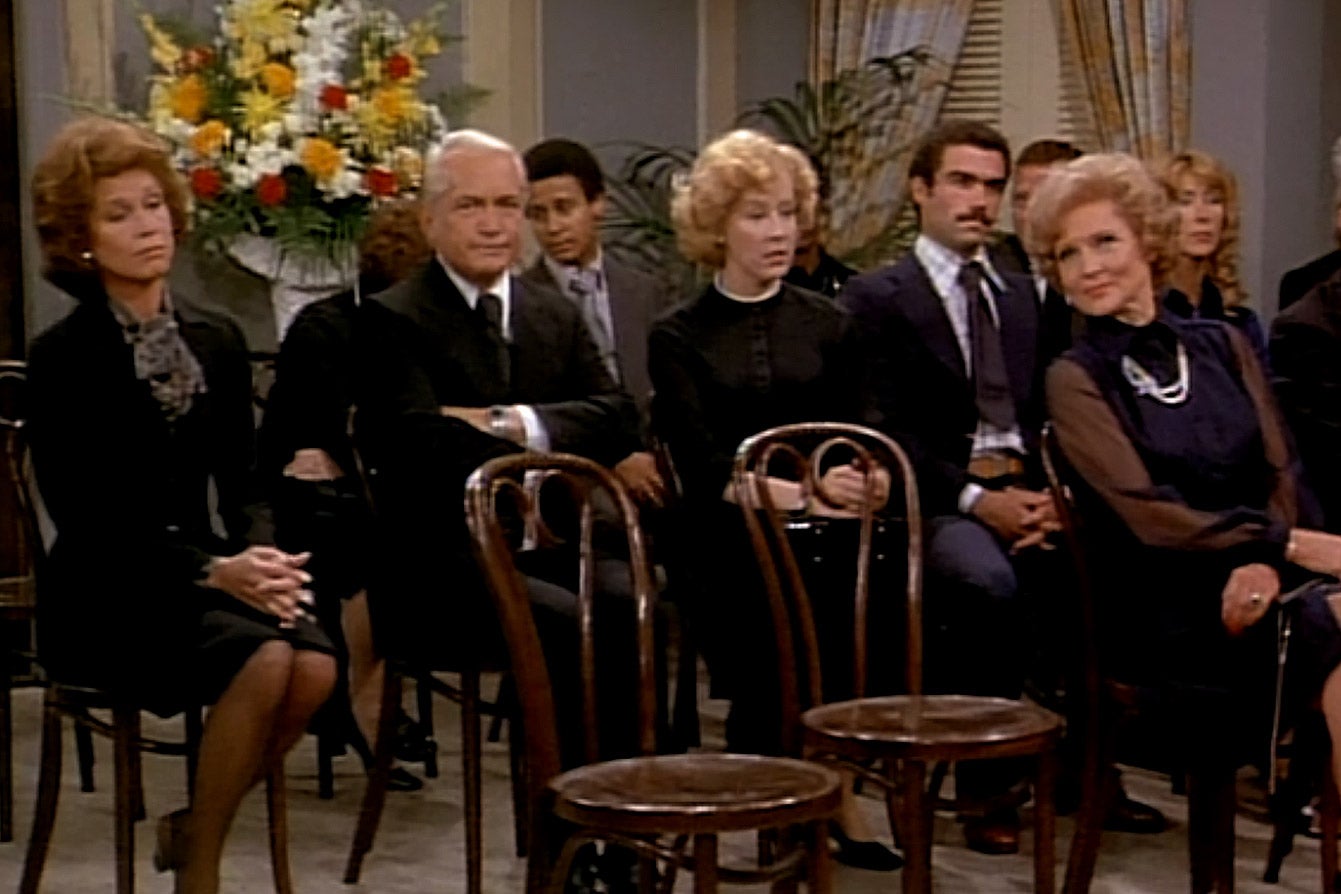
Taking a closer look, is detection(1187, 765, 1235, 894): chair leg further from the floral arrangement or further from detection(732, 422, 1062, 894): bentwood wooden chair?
the floral arrangement

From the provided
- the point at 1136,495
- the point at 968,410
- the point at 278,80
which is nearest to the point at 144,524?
the point at 1136,495

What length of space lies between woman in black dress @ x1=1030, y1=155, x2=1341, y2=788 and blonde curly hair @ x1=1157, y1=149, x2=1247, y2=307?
0.92 meters

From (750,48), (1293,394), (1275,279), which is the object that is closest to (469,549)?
(1293,394)

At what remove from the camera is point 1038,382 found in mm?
4324

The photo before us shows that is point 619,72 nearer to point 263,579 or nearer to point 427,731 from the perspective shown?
point 427,731

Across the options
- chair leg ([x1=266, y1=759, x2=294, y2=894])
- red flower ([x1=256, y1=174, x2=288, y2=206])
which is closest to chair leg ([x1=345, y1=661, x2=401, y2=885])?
chair leg ([x1=266, y1=759, x2=294, y2=894])

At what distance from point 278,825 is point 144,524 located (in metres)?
0.51

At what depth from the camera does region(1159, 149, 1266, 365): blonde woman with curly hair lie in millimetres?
4598

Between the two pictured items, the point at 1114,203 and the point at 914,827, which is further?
the point at 1114,203

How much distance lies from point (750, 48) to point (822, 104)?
497 mm

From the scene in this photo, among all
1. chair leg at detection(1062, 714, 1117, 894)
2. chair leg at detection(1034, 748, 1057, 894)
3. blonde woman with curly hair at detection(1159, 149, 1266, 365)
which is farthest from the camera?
blonde woman with curly hair at detection(1159, 149, 1266, 365)

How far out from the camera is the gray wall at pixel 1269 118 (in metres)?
5.62

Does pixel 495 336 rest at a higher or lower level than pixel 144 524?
higher

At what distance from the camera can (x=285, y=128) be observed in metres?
4.96
